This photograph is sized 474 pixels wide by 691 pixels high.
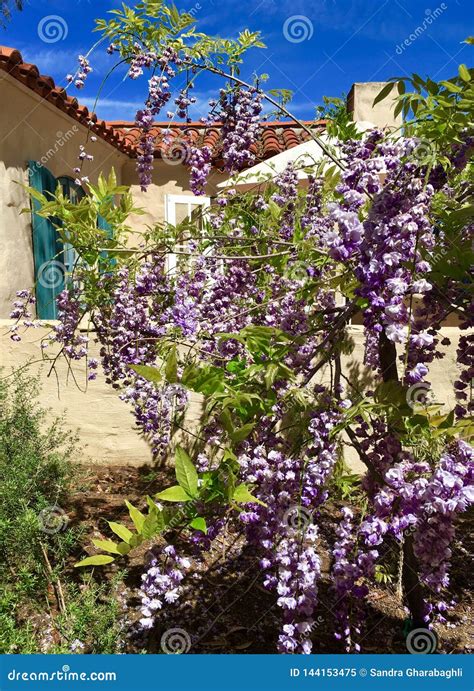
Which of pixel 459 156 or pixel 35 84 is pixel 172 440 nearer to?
pixel 459 156

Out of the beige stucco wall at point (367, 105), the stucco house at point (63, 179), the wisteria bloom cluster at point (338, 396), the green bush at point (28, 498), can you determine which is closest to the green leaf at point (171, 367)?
the wisteria bloom cluster at point (338, 396)

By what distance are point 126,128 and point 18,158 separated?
3.21 metres

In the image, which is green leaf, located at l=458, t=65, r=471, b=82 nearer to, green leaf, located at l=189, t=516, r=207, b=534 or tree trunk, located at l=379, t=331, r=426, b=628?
tree trunk, located at l=379, t=331, r=426, b=628

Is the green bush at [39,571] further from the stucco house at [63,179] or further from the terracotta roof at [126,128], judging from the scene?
the terracotta roof at [126,128]

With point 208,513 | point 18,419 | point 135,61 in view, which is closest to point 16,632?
point 208,513

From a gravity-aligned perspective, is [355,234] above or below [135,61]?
below

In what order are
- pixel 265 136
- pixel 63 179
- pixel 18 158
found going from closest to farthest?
pixel 18 158 < pixel 63 179 < pixel 265 136

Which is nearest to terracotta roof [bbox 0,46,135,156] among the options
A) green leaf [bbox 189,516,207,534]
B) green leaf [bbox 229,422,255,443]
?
green leaf [bbox 229,422,255,443]

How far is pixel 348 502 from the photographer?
414 centimetres

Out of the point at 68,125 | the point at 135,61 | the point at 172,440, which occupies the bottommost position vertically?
the point at 172,440

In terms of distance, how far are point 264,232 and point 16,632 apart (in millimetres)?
2223

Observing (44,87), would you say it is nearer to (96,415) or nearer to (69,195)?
(69,195)

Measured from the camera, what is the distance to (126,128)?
8695 millimetres

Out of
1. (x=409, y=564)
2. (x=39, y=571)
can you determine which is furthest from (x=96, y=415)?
(x=409, y=564)
